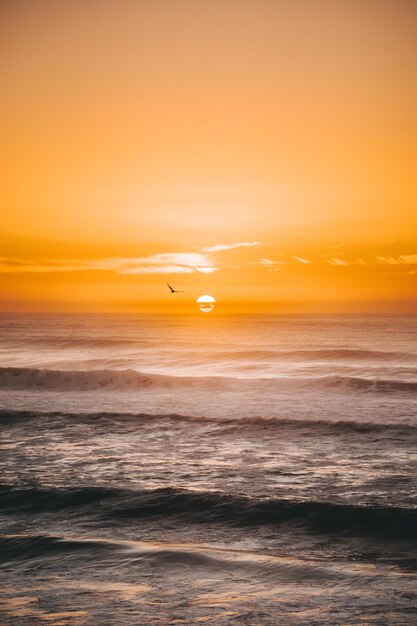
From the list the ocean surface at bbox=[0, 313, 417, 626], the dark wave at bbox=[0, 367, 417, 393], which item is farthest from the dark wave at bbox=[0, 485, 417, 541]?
the dark wave at bbox=[0, 367, 417, 393]

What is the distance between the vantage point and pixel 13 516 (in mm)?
11008

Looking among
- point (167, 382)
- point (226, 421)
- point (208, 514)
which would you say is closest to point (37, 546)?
point (208, 514)

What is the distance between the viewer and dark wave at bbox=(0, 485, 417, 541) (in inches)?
414

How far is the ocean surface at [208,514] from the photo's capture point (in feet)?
23.7

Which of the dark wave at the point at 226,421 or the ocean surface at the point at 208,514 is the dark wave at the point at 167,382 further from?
the dark wave at the point at 226,421

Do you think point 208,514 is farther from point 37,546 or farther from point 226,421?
point 226,421

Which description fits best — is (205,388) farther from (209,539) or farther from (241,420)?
(209,539)

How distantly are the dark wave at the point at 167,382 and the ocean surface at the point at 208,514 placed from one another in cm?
675

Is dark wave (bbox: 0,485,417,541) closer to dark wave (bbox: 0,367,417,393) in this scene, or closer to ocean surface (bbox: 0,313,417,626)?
ocean surface (bbox: 0,313,417,626)

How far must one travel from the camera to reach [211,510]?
11.3 meters

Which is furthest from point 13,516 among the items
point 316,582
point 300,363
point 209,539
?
point 300,363

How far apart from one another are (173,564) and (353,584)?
2678 millimetres

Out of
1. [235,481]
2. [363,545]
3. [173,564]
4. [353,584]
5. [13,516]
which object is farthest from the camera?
[235,481]

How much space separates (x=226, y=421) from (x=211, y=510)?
10954 millimetres
